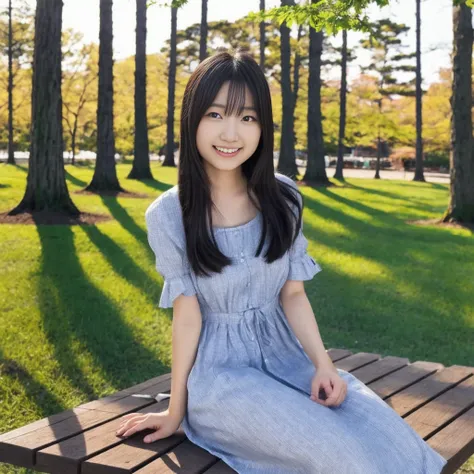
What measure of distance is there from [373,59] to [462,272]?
28.8m

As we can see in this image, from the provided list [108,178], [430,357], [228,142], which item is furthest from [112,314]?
[108,178]

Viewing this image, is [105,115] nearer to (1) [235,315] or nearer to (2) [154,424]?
(1) [235,315]

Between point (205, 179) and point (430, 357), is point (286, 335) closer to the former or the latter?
point (205, 179)

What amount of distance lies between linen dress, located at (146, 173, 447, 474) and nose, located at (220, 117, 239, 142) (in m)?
0.30

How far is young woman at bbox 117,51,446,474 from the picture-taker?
7.99 ft

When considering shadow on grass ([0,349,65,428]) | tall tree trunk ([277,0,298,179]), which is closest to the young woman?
shadow on grass ([0,349,65,428])

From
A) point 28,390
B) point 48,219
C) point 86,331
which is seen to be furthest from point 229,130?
point 48,219

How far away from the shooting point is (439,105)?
116ft

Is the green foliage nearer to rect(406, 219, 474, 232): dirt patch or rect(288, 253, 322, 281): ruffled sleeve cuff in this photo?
rect(288, 253, 322, 281): ruffled sleeve cuff

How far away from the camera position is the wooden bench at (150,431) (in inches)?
96.3

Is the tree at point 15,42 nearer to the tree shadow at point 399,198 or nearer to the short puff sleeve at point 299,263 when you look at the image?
the tree shadow at point 399,198

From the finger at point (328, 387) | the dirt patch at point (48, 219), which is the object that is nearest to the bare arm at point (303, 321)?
the finger at point (328, 387)

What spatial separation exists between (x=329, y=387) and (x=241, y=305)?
1.43 feet

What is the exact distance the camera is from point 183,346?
2.71 metres
